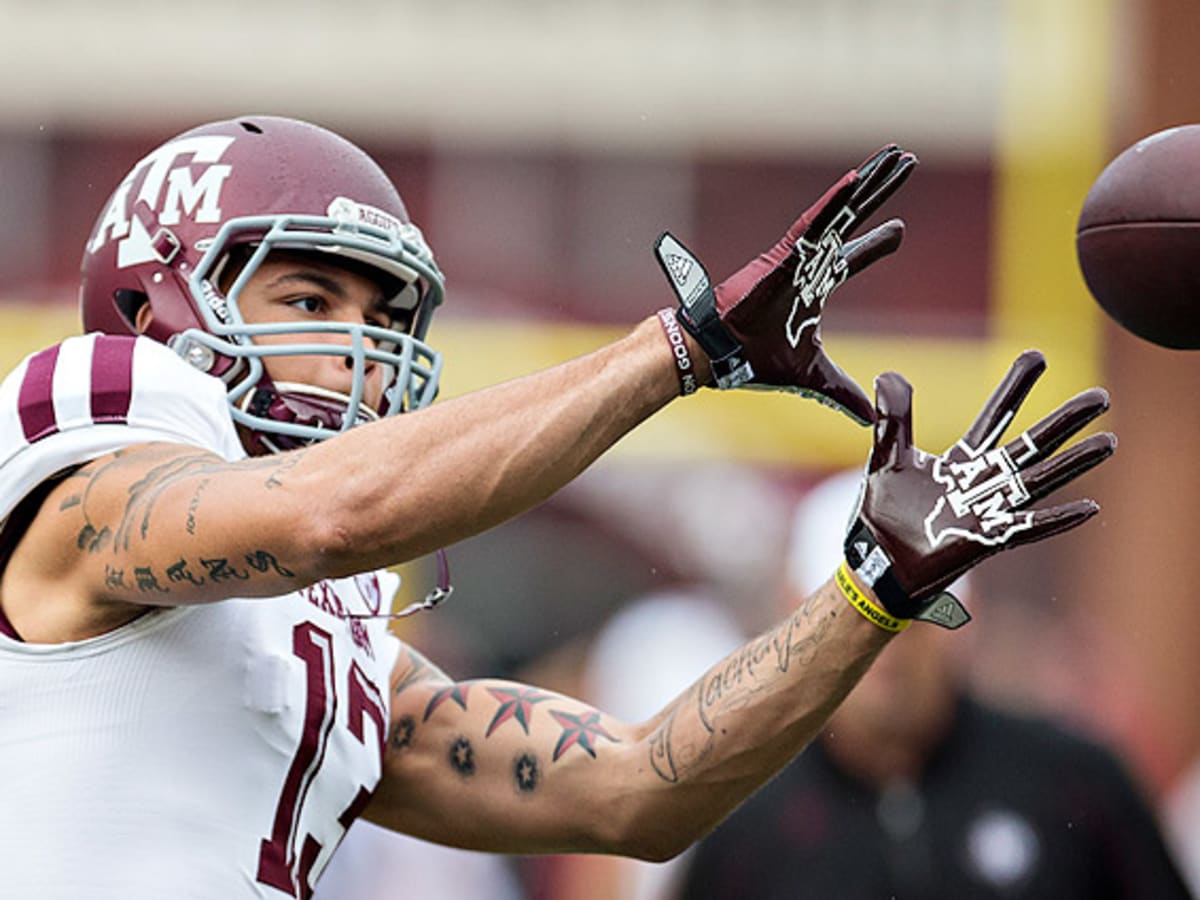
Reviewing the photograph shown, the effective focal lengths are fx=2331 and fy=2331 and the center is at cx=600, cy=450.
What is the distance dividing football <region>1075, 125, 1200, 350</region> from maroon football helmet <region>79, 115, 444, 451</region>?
91 centimetres

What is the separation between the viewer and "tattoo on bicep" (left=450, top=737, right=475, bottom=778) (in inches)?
129

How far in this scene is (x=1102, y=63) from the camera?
11828 mm

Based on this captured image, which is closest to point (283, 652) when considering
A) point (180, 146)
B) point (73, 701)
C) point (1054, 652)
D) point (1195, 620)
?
point (73, 701)

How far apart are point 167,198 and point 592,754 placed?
97cm

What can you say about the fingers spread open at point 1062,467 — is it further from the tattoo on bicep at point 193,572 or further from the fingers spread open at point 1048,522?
the tattoo on bicep at point 193,572

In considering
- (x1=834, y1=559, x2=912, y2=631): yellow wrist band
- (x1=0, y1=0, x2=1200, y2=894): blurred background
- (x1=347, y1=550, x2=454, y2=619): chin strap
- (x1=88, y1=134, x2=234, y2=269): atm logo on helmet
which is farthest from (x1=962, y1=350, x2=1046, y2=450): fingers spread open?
(x1=0, y1=0, x2=1200, y2=894): blurred background

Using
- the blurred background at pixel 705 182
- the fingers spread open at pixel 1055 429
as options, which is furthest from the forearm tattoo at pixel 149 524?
the blurred background at pixel 705 182

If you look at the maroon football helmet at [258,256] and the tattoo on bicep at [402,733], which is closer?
the maroon football helmet at [258,256]

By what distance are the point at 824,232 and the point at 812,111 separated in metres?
9.96

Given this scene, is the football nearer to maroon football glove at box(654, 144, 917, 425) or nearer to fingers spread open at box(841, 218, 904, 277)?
fingers spread open at box(841, 218, 904, 277)

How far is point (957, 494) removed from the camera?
2803mm

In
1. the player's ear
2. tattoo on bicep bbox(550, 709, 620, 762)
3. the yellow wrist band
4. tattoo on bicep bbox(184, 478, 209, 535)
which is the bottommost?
tattoo on bicep bbox(550, 709, 620, 762)

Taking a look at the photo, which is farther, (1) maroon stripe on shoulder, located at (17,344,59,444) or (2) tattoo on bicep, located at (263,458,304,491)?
(1) maroon stripe on shoulder, located at (17,344,59,444)

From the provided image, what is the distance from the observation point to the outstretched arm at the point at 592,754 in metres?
3.04
